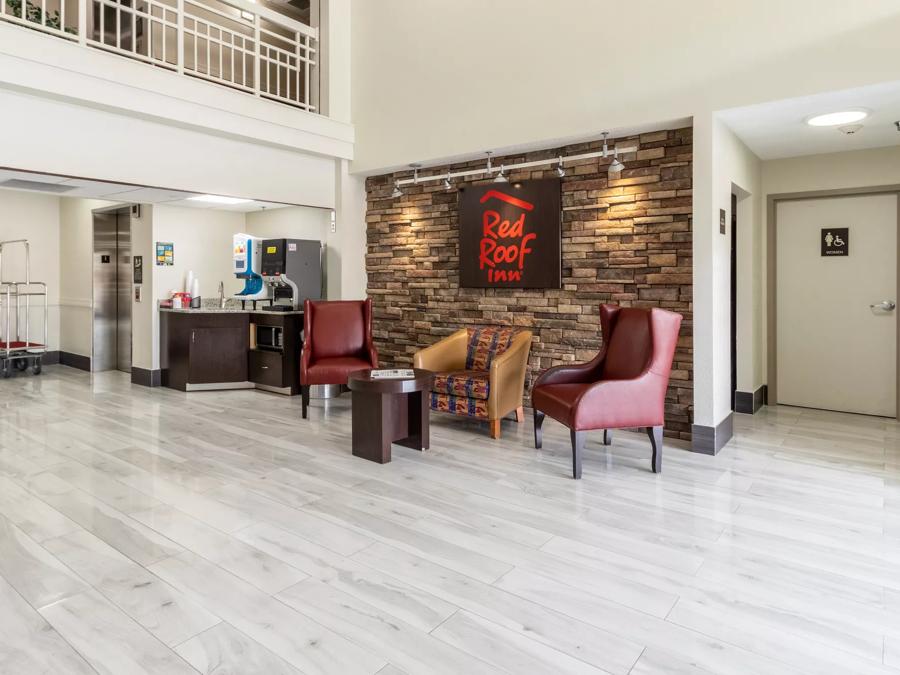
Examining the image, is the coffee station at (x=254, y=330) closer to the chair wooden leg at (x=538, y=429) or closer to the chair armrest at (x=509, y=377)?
the chair armrest at (x=509, y=377)

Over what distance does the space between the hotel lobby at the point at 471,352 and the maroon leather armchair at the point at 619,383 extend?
0.03 meters

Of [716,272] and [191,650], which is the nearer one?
[191,650]

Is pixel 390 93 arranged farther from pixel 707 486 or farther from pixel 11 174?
pixel 707 486

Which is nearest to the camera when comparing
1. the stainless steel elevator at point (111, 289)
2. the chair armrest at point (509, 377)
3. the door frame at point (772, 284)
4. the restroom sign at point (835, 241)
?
the chair armrest at point (509, 377)

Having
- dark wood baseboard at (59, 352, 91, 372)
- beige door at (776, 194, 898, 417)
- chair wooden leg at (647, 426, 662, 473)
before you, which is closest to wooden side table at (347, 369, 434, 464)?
chair wooden leg at (647, 426, 662, 473)

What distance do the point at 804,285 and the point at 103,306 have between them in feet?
28.0

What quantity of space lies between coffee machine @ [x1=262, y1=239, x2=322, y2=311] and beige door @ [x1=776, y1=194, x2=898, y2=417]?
482 cm

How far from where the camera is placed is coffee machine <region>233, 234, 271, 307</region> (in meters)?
6.72

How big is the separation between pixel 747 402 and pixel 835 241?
169cm

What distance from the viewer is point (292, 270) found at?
6.52 metres

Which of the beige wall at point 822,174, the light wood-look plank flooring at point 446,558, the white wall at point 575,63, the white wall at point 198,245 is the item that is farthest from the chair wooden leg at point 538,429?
the white wall at point 198,245

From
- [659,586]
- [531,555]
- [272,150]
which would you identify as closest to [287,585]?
[531,555]

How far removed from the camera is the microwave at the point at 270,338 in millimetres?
6461

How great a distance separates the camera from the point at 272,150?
605 centimetres
